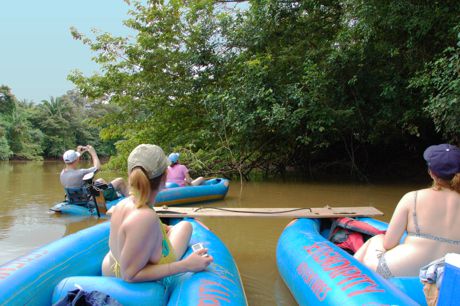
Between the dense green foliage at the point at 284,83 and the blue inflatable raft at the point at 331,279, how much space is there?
5.14m

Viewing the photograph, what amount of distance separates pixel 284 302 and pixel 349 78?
329 inches

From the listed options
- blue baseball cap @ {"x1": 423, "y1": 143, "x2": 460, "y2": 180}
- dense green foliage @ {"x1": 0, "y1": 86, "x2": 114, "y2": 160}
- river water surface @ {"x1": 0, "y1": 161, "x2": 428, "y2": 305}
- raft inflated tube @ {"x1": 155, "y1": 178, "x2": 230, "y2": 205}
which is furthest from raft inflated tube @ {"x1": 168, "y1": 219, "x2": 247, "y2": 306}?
dense green foliage @ {"x1": 0, "y1": 86, "x2": 114, "y2": 160}

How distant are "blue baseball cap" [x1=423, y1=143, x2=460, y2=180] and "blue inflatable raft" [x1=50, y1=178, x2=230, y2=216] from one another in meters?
4.86

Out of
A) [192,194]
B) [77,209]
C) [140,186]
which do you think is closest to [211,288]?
[140,186]

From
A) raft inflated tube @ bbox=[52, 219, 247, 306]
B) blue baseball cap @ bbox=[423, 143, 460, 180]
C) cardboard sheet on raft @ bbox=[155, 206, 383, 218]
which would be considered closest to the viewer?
raft inflated tube @ bbox=[52, 219, 247, 306]

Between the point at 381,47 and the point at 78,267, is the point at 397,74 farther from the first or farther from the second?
the point at 78,267

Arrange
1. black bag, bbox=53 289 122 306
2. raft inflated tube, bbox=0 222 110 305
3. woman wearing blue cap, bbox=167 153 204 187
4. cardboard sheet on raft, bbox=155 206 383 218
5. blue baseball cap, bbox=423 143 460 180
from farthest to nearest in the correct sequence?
1. woman wearing blue cap, bbox=167 153 204 187
2. cardboard sheet on raft, bbox=155 206 383 218
3. blue baseball cap, bbox=423 143 460 180
4. raft inflated tube, bbox=0 222 110 305
5. black bag, bbox=53 289 122 306

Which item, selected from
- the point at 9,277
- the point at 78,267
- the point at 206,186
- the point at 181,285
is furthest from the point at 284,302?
the point at 206,186

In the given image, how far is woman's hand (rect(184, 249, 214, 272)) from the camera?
2271 mm

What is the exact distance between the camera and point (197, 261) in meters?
2.33

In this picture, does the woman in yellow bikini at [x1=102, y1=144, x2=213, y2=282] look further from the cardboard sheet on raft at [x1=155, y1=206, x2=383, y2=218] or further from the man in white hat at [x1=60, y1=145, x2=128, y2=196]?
the man in white hat at [x1=60, y1=145, x2=128, y2=196]

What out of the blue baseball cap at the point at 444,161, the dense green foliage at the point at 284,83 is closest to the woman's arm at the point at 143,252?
the blue baseball cap at the point at 444,161

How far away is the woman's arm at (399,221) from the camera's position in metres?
2.49

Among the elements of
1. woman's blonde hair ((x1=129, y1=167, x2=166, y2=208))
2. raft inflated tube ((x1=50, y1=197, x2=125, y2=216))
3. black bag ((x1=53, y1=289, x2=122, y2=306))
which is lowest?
raft inflated tube ((x1=50, y1=197, x2=125, y2=216))
